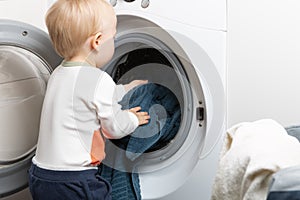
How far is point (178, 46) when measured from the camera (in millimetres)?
1135

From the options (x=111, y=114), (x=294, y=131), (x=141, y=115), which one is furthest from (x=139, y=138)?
(x=294, y=131)

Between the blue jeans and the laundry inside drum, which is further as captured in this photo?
the laundry inside drum

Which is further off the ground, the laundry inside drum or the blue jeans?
the laundry inside drum

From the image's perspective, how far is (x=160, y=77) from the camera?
128 centimetres

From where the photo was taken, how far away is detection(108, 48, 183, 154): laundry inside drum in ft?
4.07

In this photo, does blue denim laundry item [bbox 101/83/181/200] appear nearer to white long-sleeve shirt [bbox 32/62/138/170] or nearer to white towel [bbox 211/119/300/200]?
white long-sleeve shirt [bbox 32/62/138/170]

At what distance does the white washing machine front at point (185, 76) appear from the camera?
1.11m

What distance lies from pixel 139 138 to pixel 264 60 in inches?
15.3

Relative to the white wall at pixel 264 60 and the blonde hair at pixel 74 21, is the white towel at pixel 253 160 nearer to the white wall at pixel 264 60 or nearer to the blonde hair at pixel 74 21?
the white wall at pixel 264 60

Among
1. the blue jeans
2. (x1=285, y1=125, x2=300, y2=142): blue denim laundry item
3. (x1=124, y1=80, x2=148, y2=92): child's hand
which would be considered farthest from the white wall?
the blue jeans

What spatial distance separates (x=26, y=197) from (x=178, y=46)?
70 cm

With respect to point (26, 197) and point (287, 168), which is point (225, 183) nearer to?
point (287, 168)

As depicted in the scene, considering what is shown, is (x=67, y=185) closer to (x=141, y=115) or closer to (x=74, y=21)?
(x=141, y=115)

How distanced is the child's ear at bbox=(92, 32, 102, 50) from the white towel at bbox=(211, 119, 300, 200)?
421mm
